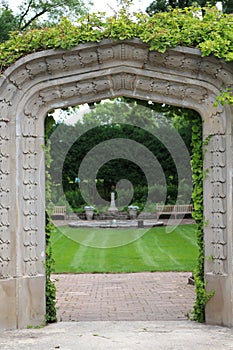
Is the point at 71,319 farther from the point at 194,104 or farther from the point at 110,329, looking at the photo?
the point at 194,104

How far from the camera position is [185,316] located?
7.78 metres

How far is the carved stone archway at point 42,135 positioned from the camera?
22.4 feet

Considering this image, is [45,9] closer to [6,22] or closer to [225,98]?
[6,22]

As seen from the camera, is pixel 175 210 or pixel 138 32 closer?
pixel 138 32

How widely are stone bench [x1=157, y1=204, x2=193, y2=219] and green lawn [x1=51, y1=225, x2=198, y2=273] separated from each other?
15.0ft

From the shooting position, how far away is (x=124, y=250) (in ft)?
52.5

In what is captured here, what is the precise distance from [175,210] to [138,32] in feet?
68.8

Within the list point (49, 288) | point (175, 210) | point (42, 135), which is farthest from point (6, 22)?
point (49, 288)

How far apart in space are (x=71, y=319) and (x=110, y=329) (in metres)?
1.23

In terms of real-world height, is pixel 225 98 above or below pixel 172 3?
below

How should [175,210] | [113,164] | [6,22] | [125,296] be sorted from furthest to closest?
[113,164] → [175,210] → [6,22] → [125,296]

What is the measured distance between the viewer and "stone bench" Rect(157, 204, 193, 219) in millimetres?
27031

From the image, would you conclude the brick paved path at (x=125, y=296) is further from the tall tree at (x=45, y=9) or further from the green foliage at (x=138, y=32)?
the tall tree at (x=45, y=9)

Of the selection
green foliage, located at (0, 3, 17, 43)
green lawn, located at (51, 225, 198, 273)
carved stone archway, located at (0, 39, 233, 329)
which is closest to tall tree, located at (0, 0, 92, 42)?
green foliage, located at (0, 3, 17, 43)
